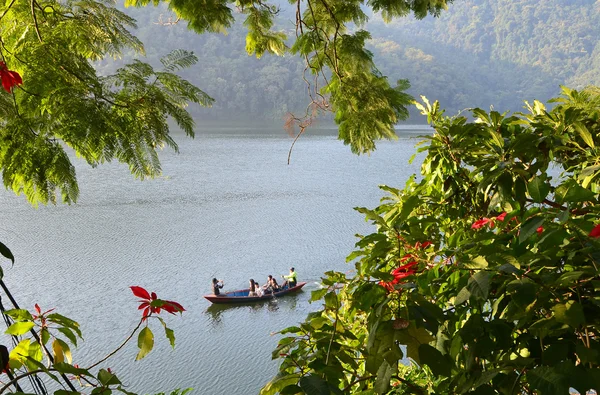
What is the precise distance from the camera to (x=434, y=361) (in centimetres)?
66

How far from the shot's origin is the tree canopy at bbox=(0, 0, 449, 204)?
1.83 m

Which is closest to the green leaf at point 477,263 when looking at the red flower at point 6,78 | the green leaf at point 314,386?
the green leaf at point 314,386

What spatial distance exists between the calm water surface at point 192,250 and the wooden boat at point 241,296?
180 mm

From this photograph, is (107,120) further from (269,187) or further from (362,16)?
(269,187)

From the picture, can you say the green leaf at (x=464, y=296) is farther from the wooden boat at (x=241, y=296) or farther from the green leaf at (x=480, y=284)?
the wooden boat at (x=241, y=296)

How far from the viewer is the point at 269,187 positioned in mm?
20609

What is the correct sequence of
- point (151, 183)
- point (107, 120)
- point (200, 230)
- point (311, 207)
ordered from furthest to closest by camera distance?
1. point (151, 183)
2. point (311, 207)
3. point (200, 230)
4. point (107, 120)

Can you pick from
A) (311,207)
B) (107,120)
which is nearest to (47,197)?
(107,120)

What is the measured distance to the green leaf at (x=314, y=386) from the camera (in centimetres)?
61

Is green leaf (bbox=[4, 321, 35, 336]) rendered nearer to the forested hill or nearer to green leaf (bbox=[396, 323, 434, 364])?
green leaf (bbox=[396, 323, 434, 364])

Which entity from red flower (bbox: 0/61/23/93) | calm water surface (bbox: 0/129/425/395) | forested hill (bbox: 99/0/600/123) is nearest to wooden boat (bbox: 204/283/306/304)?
calm water surface (bbox: 0/129/425/395)

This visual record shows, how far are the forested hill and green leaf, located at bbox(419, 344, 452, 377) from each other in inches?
1140

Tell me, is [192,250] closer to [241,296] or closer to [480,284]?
[241,296]

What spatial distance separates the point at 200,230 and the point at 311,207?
404cm
